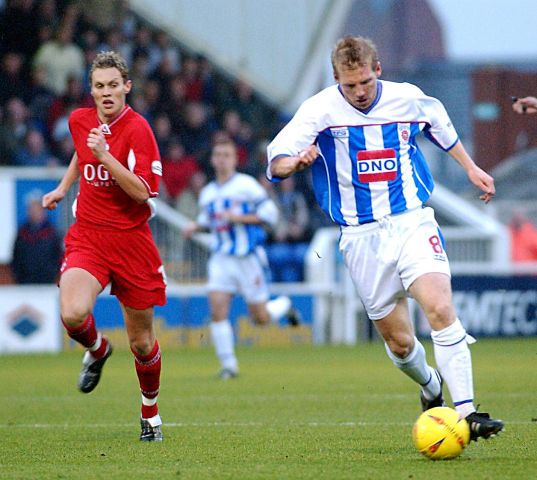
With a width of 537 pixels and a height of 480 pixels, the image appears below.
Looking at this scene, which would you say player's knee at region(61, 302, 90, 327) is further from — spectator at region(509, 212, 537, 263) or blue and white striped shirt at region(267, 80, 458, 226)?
spectator at region(509, 212, 537, 263)

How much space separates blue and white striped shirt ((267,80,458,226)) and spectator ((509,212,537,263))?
1354cm

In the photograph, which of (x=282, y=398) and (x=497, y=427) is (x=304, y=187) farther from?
(x=497, y=427)

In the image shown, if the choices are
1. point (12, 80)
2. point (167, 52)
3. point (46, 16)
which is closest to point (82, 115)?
point (12, 80)

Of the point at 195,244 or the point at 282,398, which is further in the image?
the point at 195,244

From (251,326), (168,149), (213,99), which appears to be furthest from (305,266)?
(213,99)

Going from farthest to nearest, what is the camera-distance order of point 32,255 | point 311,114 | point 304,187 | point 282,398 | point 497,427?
point 304,187
point 32,255
point 282,398
point 311,114
point 497,427

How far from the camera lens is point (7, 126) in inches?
784

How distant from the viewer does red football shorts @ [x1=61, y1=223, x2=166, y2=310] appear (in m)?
8.06

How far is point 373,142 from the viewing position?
7699 millimetres

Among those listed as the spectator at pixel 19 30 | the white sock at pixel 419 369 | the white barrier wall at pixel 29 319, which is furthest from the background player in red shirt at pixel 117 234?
the spectator at pixel 19 30

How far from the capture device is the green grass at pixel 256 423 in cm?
664

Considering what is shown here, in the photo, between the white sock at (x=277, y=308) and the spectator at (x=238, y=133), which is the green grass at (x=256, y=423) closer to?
the white sock at (x=277, y=308)

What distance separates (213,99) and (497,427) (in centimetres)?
1661

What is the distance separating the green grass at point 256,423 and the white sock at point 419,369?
30cm
